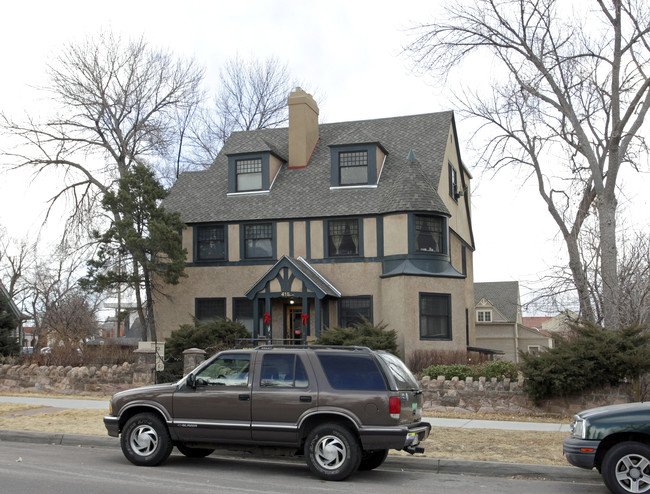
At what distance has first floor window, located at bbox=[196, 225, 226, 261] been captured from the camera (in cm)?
2686

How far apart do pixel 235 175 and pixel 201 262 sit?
3.78 m

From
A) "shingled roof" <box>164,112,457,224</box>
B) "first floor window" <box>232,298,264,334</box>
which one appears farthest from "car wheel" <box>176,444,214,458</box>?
"first floor window" <box>232,298,264,334</box>

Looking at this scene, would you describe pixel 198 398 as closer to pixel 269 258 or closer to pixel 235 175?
pixel 269 258

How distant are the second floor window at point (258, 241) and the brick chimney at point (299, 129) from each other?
131 inches

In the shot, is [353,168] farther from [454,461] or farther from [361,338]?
[454,461]

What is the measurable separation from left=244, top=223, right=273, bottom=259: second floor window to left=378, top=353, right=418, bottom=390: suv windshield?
16429mm

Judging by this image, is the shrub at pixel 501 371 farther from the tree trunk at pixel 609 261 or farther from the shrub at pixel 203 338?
the shrub at pixel 203 338

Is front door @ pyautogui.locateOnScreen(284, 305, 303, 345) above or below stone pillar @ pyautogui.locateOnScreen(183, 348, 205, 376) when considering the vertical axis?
above

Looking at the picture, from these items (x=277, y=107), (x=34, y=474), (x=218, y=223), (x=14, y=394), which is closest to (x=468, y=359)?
(x=218, y=223)

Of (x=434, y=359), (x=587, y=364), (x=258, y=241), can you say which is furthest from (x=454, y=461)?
(x=258, y=241)

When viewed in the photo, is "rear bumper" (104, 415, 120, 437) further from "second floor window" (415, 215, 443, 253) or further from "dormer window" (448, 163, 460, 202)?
"dormer window" (448, 163, 460, 202)

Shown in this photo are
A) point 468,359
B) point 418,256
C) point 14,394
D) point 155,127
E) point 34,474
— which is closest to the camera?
point 34,474

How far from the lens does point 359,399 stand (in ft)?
30.1

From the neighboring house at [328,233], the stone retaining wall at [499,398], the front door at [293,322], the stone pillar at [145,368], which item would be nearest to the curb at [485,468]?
the stone retaining wall at [499,398]
